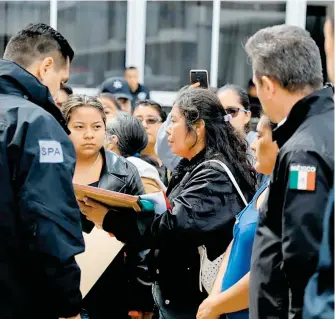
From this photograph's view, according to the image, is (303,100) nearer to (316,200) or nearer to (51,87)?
(316,200)

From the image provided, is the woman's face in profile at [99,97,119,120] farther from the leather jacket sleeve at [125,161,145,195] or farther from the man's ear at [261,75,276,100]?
the man's ear at [261,75,276,100]

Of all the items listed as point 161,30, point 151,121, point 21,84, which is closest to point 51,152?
point 21,84

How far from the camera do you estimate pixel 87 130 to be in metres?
4.88

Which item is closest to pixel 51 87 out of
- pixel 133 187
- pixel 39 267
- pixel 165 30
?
pixel 39 267

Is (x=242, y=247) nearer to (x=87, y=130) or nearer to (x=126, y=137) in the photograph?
(x=87, y=130)

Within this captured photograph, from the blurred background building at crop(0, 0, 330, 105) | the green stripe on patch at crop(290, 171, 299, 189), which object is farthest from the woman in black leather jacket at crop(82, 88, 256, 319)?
the blurred background building at crop(0, 0, 330, 105)

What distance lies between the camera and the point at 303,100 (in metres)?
3.00

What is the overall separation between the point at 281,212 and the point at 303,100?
41 centimetres

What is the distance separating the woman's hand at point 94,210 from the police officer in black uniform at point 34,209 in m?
0.73

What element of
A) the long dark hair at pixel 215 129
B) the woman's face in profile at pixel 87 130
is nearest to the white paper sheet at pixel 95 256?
the woman's face in profile at pixel 87 130

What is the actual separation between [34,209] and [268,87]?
1027mm

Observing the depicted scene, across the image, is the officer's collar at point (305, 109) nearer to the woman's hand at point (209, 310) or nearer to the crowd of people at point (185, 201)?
the crowd of people at point (185, 201)

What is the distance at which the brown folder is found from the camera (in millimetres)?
4000

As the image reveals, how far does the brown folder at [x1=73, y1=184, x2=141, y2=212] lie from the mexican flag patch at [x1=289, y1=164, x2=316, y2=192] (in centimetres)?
132
